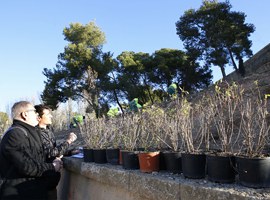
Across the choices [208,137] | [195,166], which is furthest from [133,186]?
[208,137]

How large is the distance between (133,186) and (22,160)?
3.38 ft

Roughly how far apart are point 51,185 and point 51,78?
68.4ft

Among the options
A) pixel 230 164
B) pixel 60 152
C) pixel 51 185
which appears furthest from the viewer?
pixel 60 152

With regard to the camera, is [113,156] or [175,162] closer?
[175,162]

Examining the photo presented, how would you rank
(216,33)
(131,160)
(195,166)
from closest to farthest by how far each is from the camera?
(195,166) → (131,160) → (216,33)

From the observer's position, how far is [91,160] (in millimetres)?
4258

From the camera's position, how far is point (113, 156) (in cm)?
392

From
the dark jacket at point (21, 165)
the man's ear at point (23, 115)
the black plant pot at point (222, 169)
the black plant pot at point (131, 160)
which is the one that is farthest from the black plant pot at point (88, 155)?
the black plant pot at point (222, 169)

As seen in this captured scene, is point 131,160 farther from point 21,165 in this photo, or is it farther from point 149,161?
point 21,165

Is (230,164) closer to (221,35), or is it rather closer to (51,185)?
(51,185)

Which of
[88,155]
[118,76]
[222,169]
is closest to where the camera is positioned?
[222,169]

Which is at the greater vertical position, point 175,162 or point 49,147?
point 49,147

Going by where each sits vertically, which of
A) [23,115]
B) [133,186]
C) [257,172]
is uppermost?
[23,115]

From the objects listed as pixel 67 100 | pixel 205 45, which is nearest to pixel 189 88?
pixel 205 45
